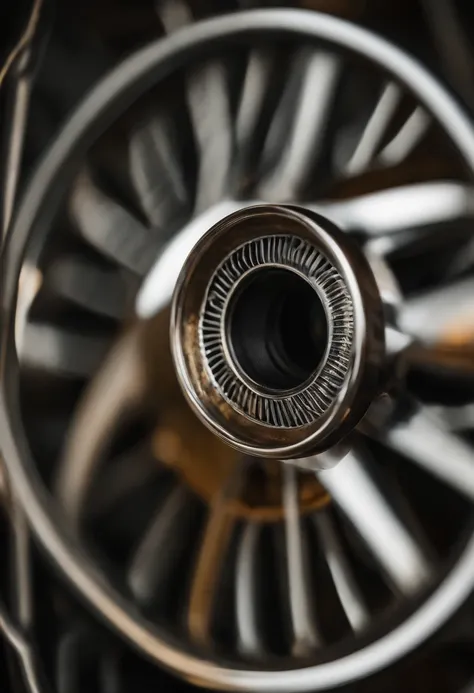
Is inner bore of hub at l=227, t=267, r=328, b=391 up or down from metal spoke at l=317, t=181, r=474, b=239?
down

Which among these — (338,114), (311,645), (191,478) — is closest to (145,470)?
(191,478)

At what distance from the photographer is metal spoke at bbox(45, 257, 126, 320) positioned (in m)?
0.62

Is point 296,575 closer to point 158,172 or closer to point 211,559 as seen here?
point 211,559

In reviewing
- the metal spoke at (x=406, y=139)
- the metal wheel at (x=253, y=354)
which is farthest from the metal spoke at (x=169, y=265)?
the metal spoke at (x=406, y=139)

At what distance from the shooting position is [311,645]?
55 centimetres

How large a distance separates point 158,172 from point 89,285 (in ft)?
0.30

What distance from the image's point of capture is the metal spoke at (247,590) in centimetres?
57

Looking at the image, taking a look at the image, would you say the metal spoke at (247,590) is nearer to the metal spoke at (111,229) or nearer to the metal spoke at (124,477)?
the metal spoke at (124,477)

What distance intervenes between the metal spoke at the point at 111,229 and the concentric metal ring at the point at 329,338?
0.09m

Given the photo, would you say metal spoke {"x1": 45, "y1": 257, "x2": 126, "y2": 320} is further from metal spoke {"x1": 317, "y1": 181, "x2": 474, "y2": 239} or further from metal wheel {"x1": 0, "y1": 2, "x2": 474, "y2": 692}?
metal spoke {"x1": 317, "y1": 181, "x2": 474, "y2": 239}

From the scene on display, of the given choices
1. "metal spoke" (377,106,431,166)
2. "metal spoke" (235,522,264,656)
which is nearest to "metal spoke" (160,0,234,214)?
"metal spoke" (377,106,431,166)

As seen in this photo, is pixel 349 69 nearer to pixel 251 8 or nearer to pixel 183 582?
pixel 251 8

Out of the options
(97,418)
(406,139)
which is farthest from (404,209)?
(97,418)

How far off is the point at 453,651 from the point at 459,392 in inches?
5.5
